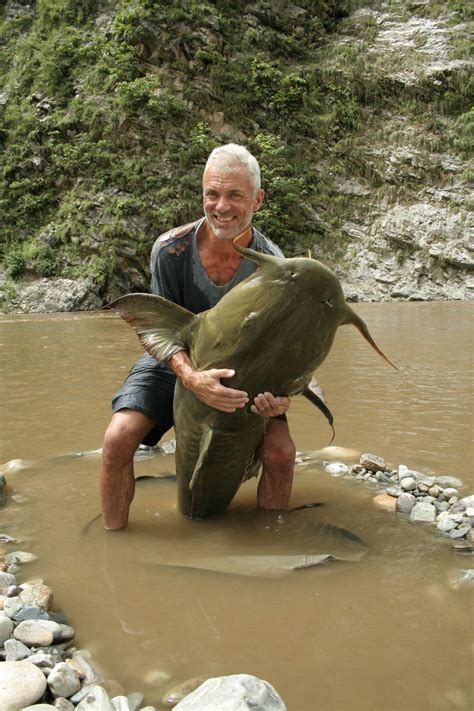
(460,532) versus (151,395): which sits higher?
(151,395)

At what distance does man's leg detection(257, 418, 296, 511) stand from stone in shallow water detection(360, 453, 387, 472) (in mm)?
638

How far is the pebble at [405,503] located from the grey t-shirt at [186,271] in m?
1.18

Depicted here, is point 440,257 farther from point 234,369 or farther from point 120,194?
point 234,369

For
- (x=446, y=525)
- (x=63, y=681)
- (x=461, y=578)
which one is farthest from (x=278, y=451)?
(x=63, y=681)

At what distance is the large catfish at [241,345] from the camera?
1914mm

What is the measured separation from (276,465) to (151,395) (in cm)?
60

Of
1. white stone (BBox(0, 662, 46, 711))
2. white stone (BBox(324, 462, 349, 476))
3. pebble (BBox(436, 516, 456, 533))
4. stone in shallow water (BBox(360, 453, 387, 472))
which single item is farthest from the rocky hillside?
white stone (BBox(0, 662, 46, 711))

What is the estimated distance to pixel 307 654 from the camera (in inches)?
58.5

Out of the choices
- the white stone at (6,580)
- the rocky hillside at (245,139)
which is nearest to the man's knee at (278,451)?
the white stone at (6,580)

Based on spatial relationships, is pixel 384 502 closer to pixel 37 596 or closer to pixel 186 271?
pixel 186 271

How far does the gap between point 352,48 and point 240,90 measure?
5264mm

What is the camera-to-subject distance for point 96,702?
127cm

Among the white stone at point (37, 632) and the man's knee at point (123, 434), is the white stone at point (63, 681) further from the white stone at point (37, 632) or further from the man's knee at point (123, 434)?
the man's knee at point (123, 434)

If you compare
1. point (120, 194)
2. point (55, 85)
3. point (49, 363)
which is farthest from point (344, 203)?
point (49, 363)
